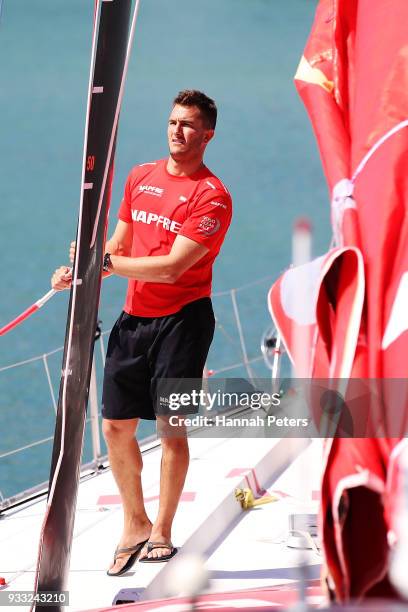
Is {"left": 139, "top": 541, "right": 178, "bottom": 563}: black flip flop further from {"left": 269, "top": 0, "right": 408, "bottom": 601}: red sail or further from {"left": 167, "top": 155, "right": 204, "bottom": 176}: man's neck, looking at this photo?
{"left": 269, "top": 0, "right": 408, "bottom": 601}: red sail

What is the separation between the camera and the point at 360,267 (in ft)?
4.56

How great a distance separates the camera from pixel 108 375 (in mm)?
2477

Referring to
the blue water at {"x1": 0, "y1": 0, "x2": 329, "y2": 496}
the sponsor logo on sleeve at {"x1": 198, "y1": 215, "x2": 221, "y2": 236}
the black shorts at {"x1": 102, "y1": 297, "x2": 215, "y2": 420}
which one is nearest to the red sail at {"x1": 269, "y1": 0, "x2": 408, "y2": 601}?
the sponsor logo on sleeve at {"x1": 198, "y1": 215, "x2": 221, "y2": 236}

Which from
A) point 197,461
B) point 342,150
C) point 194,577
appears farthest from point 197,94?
point 194,577

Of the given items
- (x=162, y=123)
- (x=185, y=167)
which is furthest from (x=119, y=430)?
(x=162, y=123)

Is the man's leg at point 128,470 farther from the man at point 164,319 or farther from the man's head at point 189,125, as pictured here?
the man's head at point 189,125

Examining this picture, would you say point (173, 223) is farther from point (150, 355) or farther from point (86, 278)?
point (86, 278)

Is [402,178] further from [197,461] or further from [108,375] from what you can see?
[197,461]

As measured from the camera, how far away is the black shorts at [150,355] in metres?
2.41

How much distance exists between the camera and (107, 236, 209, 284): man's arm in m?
2.34

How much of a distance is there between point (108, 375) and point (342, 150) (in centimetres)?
107

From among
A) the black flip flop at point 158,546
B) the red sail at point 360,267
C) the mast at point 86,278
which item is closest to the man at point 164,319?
the black flip flop at point 158,546

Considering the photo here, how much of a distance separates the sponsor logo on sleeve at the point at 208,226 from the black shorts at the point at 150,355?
17 cm

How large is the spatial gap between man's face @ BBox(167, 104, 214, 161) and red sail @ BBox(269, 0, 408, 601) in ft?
2.62
